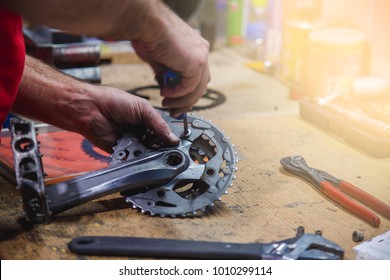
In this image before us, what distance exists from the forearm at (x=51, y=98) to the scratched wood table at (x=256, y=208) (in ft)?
0.45

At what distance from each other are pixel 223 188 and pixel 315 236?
0.17 meters

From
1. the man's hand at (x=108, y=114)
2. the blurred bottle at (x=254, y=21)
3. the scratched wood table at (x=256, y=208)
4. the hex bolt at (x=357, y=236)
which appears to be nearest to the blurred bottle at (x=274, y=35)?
the blurred bottle at (x=254, y=21)

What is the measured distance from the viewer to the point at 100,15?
61 centimetres

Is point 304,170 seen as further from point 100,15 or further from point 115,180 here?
point 100,15

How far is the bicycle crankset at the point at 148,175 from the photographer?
69 centimetres

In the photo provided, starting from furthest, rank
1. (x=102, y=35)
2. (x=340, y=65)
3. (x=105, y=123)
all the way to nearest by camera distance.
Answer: (x=340, y=65) < (x=105, y=123) < (x=102, y=35)

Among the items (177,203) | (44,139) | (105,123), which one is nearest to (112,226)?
Result: (177,203)

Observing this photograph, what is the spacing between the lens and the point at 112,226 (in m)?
0.74

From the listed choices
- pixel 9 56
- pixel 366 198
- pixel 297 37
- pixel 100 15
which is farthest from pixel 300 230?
pixel 297 37

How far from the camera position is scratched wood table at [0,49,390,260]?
0.72m

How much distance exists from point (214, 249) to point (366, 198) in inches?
11.2

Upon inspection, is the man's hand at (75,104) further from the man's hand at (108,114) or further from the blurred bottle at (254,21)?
the blurred bottle at (254,21)

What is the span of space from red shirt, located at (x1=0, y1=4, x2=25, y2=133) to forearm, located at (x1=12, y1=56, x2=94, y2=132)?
104 mm
